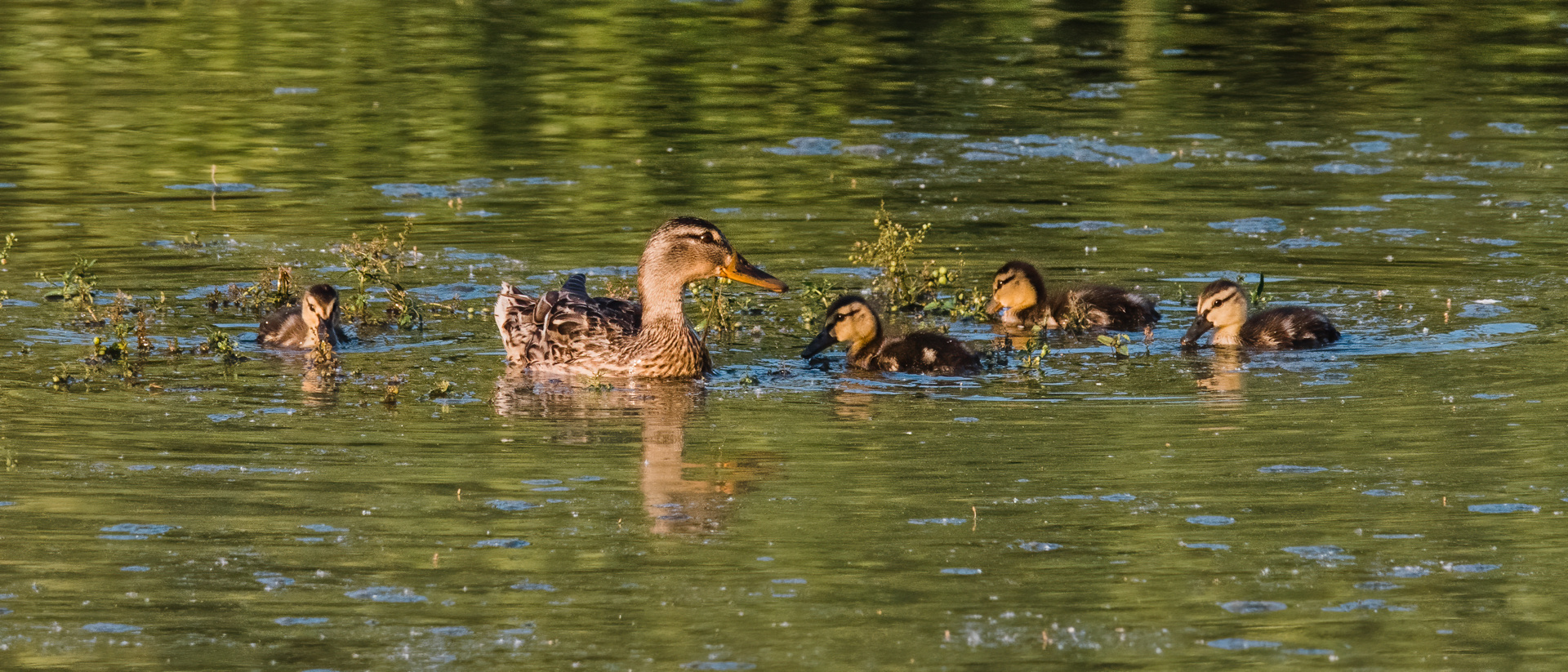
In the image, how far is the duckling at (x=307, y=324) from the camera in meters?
10.9

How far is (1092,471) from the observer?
27.1 ft

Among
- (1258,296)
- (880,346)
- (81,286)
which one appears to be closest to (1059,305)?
(1258,296)

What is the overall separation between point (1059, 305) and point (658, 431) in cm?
341

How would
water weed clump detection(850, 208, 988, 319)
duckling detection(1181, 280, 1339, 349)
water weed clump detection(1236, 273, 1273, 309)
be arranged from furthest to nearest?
water weed clump detection(850, 208, 988, 319), water weed clump detection(1236, 273, 1273, 309), duckling detection(1181, 280, 1339, 349)

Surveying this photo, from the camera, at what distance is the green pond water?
6.51m

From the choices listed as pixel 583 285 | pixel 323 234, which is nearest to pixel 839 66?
pixel 323 234

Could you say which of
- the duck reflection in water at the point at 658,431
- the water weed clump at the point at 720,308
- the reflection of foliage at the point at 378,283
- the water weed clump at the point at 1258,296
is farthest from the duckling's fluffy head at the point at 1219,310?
the reflection of foliage at the point at 378,283

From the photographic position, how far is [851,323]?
1095cm

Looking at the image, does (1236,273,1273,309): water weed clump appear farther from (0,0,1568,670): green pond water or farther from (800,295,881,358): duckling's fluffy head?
(800,295,881,358): duckling's fluffy head

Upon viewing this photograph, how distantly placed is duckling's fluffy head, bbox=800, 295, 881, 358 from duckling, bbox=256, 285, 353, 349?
8.50 feet

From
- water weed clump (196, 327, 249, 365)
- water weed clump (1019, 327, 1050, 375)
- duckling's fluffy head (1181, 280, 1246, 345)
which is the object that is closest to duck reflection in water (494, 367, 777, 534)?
water weed clump (196, 327, 249, 365)

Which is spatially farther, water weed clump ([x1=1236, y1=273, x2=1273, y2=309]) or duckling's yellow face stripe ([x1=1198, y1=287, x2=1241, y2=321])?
water weed clump ([x1=1236, y1=273, x2=1273, y2=309])

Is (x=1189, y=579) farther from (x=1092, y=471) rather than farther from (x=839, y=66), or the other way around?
(x=839, y=66)

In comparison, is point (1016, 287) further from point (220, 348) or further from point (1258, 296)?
point (220, 348)
